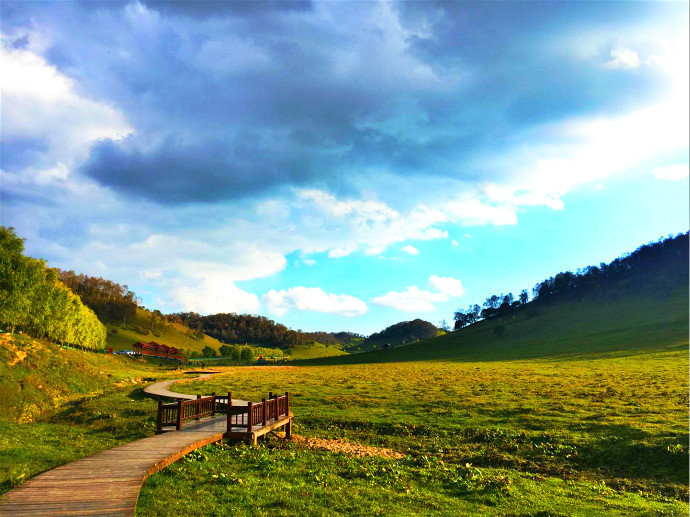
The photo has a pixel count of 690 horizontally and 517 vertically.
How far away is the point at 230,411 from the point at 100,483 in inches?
371

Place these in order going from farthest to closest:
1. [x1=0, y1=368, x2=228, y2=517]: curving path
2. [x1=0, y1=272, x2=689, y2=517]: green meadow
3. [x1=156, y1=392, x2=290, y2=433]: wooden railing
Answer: [x1=156, y1=392, x2=290, y2=433]: wooden railing
[x1=0, y1=272, x2=689, y2=517]: green meadow
[x1=0, y1=368, x2=228, y2=517]: curving path

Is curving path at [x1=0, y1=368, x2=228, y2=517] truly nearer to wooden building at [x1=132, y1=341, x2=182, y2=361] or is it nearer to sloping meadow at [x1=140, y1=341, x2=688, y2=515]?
sloping meadow at [x1=140, y1=341, x2=688, y2=515]

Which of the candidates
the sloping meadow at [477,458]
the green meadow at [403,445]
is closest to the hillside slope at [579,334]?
the green meadow at [403,445]

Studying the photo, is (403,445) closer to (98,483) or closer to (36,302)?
(98,483)

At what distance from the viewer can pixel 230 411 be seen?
72.0ft

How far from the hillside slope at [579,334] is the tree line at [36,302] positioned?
9137 centimetres

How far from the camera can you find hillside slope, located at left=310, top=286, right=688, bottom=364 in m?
110

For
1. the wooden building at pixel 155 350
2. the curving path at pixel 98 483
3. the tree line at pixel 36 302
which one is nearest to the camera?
the curving path at pixel 98 483

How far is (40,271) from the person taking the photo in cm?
7038

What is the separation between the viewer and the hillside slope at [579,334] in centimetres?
10950

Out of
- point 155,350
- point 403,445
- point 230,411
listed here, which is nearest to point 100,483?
point 230,411

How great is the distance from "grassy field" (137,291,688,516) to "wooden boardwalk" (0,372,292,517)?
67 centimetres

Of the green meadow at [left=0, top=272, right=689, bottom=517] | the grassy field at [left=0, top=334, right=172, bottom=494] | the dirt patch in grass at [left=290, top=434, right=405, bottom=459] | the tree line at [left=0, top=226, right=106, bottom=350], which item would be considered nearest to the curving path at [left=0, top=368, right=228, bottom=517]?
the green meadow at [left=0, top=272, right=689, bottom=517]

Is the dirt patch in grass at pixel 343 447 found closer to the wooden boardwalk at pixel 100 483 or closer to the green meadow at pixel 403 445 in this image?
the green meadow at pixel 403 445
